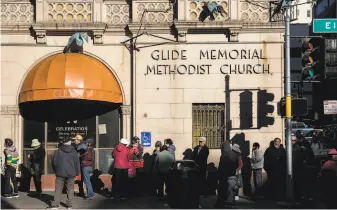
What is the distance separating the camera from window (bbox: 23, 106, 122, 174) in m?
19.1

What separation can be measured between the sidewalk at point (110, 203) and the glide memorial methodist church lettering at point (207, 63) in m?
4.46

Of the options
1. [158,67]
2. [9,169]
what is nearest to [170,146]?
[158,67]

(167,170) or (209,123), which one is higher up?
(209,123)

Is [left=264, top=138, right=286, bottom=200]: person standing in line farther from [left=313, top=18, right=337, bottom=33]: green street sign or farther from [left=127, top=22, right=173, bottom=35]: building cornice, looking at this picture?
[left=127, top=22, right=173, bottom=35]: building cornice

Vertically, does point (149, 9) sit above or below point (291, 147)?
above

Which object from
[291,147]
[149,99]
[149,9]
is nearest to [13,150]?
[149,99]

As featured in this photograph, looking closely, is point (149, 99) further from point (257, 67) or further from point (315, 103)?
point (315, 103)

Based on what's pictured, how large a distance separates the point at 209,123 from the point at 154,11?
4.10m

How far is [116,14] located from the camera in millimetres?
19172

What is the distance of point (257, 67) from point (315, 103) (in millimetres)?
54743

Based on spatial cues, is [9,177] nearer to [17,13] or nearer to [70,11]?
[17,13]

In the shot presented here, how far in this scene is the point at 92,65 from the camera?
18.5 m

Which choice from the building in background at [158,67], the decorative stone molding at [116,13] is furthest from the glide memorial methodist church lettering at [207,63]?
the decorative stone molding at [116,13]

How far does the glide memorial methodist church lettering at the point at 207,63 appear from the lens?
62.3 ft
